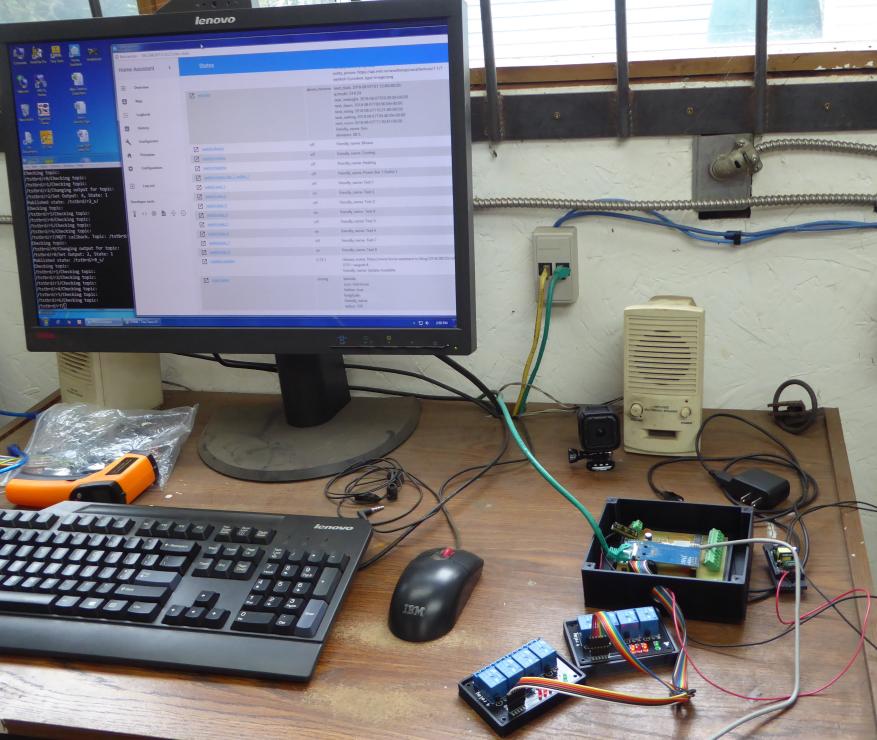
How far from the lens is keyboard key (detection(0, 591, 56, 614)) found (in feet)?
2.52

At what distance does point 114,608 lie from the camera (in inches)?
29.7

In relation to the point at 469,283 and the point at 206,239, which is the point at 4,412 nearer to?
the point at 206,239

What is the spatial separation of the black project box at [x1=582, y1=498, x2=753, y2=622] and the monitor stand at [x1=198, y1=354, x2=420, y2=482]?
1.23 ft

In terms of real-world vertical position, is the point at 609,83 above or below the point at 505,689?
above

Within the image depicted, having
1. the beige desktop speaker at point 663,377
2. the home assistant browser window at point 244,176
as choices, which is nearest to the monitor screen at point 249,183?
the home assistant browser window at point 244,176

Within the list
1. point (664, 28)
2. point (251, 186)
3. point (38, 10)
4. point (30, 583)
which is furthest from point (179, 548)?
point (38, 10)

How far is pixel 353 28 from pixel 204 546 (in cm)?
60

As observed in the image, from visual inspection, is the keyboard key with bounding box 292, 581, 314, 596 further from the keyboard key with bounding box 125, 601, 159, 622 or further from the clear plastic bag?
the clear plastic bag

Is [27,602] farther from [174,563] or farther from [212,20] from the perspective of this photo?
[212,20]

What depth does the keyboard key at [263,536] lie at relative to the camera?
0.83 metres

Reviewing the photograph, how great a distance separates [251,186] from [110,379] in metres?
0.39

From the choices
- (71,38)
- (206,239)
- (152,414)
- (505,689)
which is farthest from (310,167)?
(505,689)

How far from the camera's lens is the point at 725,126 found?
43.9 inches

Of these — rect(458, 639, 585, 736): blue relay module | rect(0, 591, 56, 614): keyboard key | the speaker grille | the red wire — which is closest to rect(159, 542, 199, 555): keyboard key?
rect(0, 591, 56, 614): keyboard key
